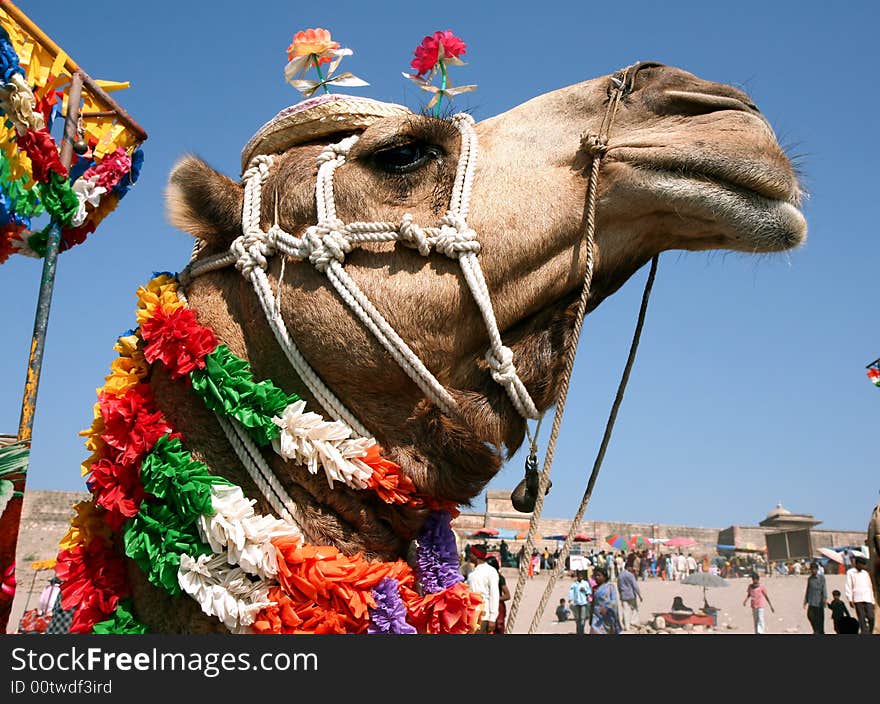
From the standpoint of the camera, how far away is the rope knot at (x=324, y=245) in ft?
9.43

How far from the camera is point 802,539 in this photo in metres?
42.4

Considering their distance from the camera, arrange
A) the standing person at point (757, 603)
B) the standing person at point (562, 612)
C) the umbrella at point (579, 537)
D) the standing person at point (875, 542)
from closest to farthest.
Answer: the standing person at point (875, 542) → the standing person at point (757, 603) → the standing person at point (562, 612) → the umbrella at point (579, 537)

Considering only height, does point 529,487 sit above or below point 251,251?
below

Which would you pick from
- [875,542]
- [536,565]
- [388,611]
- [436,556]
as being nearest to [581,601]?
[875,542]

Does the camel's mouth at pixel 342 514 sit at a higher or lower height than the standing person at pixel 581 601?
higher

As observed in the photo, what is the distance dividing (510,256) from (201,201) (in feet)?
4.06

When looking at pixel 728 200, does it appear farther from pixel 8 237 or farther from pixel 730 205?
pixel 8 237

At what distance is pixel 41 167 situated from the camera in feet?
10.3

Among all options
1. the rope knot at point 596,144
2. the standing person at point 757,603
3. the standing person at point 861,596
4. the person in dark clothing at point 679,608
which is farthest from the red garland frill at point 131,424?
the person in dark clothing at point 679,608

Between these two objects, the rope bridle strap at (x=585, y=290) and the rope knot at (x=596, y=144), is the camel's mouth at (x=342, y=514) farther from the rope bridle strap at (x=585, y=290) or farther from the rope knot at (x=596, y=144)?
the rope knot at (x=596, y=144)

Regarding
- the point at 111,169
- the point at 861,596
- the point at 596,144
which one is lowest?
the point at 861,596

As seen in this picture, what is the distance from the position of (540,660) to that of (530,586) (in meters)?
26.1

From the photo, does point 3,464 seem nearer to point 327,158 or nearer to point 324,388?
point 324,388

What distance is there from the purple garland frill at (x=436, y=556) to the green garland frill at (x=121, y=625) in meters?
1.02
